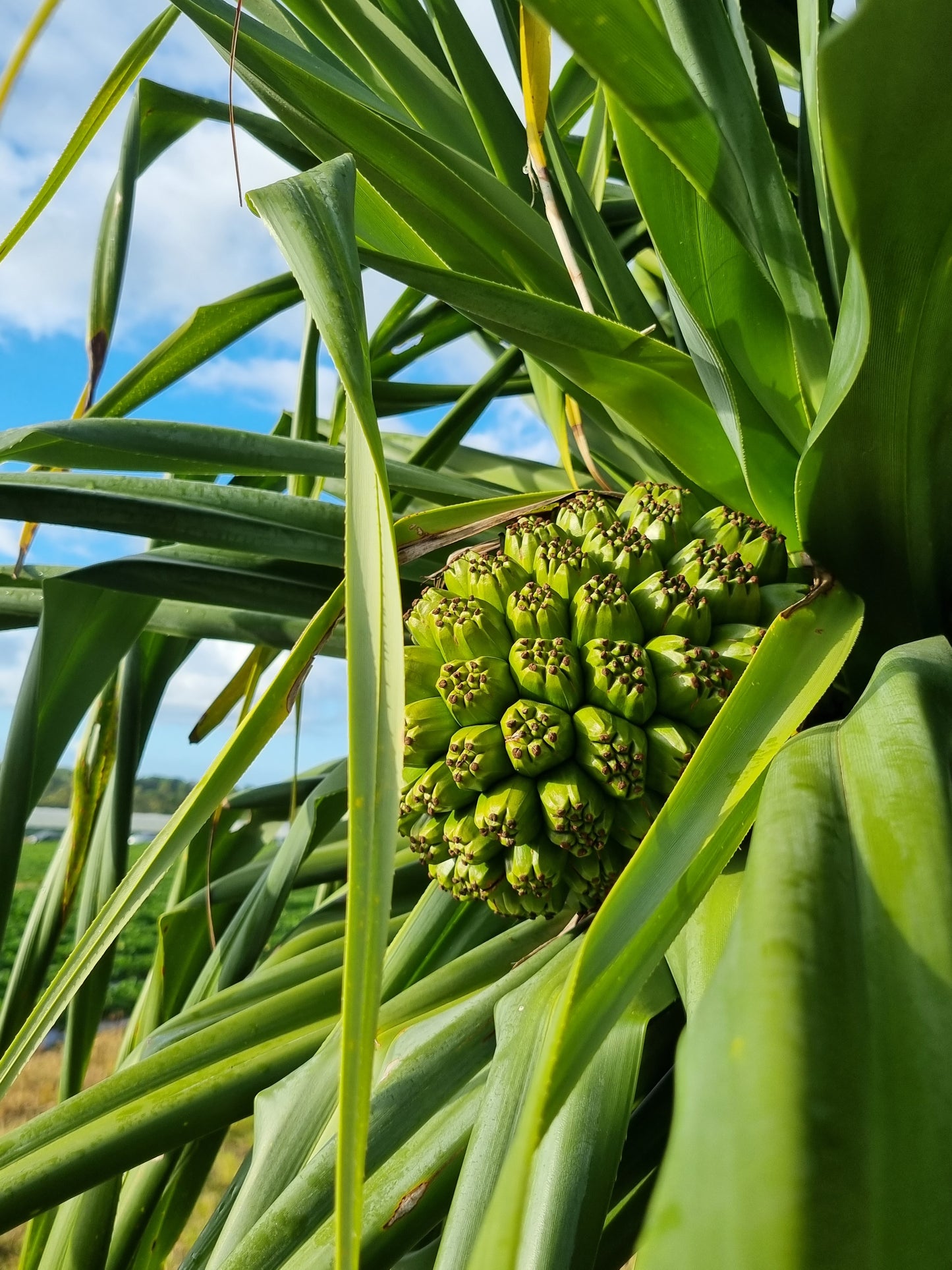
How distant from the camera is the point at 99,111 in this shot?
741 mm

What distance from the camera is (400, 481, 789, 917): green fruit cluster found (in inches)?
22.8

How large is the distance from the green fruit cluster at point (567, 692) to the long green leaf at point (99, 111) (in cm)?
44

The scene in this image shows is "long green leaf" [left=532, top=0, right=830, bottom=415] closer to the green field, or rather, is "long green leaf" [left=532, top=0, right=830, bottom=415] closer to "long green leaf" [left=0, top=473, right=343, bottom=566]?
"long green leaf" [left=0, top=473, right=343, bottom=566]

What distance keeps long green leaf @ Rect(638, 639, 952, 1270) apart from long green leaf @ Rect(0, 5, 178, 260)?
2.30ft

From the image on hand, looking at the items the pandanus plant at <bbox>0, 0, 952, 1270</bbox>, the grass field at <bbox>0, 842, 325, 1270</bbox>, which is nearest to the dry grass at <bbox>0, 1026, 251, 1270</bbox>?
the grass field at <bbox>0, 842, 325, 1270</bbox>

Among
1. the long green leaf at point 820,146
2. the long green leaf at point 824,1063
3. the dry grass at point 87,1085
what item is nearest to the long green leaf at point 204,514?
the long green leaf at point 820,146

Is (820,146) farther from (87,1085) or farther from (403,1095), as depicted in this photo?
(87,1085)

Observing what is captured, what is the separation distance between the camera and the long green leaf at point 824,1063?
0.18 m

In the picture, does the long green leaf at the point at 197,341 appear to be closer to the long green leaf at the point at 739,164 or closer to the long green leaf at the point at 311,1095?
the long green leaf at the point at 739,164

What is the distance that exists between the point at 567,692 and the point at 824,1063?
0.39 meters

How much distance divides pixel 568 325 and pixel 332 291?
0.81 feet

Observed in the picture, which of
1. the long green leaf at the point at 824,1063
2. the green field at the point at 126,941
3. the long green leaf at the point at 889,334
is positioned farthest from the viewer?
the green field at the point at 126,941

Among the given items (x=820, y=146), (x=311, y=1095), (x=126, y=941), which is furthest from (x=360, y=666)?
(x=126, y=941)

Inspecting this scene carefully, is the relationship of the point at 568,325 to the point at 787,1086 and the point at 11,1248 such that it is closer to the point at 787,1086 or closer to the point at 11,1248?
the point at 787,1086
